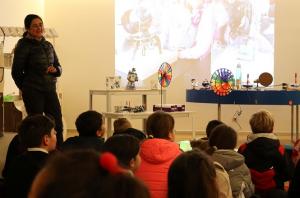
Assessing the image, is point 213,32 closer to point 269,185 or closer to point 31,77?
point 31,77

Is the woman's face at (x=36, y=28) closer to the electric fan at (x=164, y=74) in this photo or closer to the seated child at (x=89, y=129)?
the seated child at (x=89, y=129)

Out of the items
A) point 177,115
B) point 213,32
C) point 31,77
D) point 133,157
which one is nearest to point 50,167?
point 133,157

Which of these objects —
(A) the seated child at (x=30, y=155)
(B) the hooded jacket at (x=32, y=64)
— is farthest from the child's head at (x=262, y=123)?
(B) the hooded jacket at (x=32, y=64)

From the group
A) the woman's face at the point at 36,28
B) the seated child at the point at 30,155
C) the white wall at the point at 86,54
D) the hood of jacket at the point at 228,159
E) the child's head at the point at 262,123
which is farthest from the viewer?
the white wall at the point at 86,54

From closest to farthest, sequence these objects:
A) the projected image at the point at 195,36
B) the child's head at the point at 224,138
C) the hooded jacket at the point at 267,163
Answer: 1. the child's head at the point at 224,138
2. the hooded jacket at the point at 267,163
3. the projected image at the point at 195,36

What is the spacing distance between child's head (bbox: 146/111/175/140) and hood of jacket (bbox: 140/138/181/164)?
448 millimetres

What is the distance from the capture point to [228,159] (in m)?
2.71

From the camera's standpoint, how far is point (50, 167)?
88cm

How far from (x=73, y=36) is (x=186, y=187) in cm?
733

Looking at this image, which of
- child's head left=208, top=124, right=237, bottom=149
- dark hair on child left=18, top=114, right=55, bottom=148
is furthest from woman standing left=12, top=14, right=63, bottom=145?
child's head left=208, top=124, right=237, bottom=149

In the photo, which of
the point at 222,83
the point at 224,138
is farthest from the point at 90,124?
the point at 222,83

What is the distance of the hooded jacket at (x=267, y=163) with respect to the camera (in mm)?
3180

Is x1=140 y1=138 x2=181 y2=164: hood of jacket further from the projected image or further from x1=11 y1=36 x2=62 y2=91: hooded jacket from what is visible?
the projected image

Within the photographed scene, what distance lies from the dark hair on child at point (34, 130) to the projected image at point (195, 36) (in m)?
6.17
